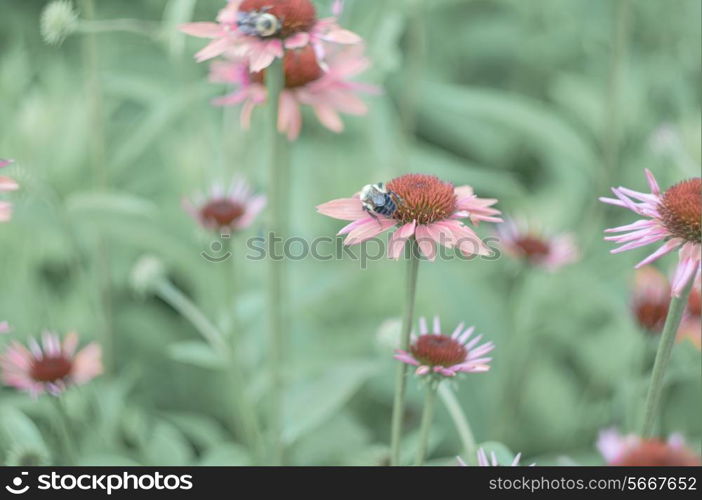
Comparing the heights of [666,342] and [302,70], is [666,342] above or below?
below

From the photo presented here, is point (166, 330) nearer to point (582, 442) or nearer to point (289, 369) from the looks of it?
point (289, 369)

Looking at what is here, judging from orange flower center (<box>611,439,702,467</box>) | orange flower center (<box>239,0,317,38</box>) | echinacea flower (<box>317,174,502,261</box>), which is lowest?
orange flower center (<box>611,439,702,467</box>)

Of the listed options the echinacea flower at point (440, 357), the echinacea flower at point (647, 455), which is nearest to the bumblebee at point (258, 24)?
the echinacea flower at point (440, 357)

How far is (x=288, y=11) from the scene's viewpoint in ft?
2.02

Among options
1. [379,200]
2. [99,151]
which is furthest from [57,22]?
[379,200]

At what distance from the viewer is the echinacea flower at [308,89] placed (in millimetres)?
722

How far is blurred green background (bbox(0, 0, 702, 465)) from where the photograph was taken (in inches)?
33.4

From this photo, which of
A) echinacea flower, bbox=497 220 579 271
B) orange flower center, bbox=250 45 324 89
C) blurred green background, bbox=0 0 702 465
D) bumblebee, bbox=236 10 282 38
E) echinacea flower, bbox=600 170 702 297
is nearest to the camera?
echinacea flower, bbox=600 170 702 297

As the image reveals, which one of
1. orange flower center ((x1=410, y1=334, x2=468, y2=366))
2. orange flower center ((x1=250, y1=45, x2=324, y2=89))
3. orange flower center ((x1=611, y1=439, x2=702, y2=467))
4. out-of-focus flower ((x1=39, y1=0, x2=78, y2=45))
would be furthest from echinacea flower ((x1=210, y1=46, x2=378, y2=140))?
orange flower center ((x1=611, y1=439, x2=702, y2=467))

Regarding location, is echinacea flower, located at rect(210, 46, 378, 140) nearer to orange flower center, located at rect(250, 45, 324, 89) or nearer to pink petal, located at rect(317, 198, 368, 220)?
orange flower center, located at rect(250, 45, 324, 89)

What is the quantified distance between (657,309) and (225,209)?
1.41 feet

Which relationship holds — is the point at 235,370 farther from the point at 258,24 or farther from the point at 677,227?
the point at 677,227
